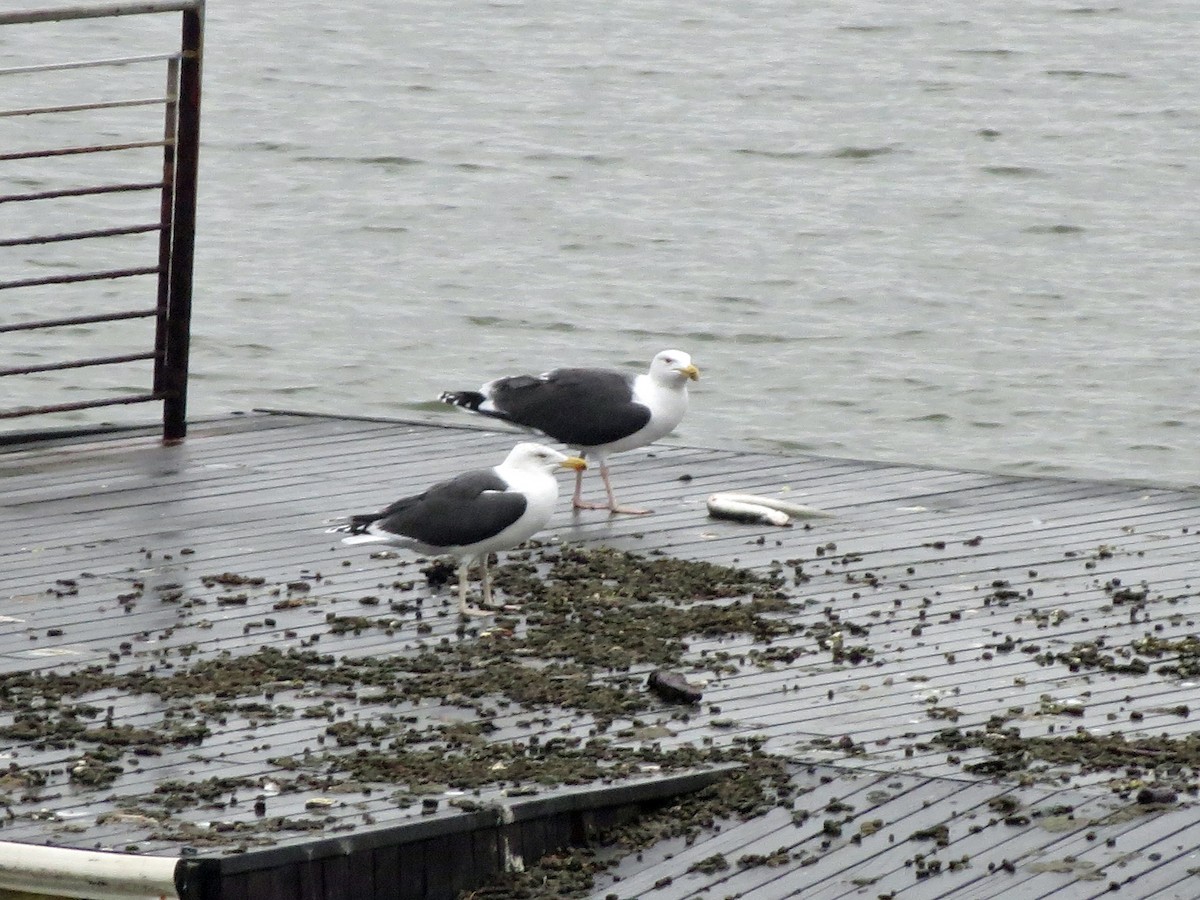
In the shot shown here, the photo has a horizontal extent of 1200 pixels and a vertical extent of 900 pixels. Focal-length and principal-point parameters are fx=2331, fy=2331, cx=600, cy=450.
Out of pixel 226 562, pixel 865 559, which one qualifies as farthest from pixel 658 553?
pixel 226 562

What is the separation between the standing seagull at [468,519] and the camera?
7715mm

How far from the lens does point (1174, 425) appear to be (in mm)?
15750

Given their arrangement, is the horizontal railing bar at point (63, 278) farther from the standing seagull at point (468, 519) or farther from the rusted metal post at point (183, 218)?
the standing seagull at point (468, 519)

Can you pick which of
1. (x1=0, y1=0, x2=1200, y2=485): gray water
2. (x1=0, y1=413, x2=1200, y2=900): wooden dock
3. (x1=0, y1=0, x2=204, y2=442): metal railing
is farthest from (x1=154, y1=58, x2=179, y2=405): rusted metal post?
(x1=0, y1=0, x2=1200, y2=485): gray water

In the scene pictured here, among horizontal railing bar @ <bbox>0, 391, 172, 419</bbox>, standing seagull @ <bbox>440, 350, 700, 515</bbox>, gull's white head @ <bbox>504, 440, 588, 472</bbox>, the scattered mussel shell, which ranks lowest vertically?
the scattered mussel shell

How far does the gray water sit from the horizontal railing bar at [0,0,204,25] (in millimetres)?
6137

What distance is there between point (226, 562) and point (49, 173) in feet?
44.3

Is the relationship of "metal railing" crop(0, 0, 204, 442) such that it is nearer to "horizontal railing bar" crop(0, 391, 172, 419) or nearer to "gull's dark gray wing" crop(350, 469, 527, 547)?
"horizontal railing bar" crop(0, 391, 172, 419)

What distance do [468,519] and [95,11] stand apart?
3.07 meters

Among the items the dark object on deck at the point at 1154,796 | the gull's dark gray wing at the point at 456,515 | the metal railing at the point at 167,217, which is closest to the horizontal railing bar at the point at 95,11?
the metal railing at the point at 167,217

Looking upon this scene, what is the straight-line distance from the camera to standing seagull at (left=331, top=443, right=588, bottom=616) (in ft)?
25.3

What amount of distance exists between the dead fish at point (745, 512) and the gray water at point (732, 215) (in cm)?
585

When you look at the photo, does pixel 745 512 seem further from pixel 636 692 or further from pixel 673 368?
pixel 636 692

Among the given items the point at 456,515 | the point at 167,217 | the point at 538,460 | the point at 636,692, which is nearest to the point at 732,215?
the point at 167,217
